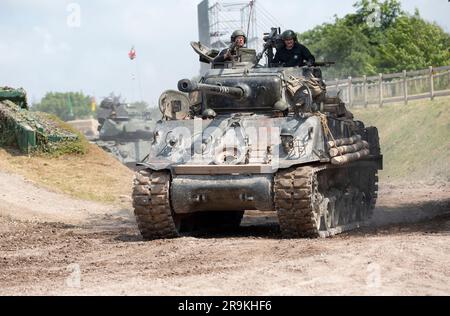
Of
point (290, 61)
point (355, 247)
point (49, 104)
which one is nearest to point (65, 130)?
point (290, 61)

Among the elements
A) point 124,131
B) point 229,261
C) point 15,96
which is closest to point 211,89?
point 229,261

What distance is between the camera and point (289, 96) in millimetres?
15852

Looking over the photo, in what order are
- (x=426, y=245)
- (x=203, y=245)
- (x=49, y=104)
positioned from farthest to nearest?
(x=49, y=104) → (x=203, y=245) → (x=426, y=245)

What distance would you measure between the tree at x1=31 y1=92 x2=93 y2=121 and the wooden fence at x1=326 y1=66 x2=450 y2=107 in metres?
78.2

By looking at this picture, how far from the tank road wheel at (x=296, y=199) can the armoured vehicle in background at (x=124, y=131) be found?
711 inches

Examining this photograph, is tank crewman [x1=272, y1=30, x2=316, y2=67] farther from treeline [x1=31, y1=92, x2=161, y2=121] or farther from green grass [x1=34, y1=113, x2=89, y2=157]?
treeline [x1=31, y1=92, x2=161, y2=121]

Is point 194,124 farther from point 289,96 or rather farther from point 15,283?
point 15,283

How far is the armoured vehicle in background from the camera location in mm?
32438

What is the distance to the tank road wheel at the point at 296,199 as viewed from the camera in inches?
536

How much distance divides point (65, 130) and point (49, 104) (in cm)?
9204

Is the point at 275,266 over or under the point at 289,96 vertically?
under

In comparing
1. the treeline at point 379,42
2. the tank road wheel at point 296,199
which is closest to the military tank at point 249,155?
the tank road wheel at point 296,199

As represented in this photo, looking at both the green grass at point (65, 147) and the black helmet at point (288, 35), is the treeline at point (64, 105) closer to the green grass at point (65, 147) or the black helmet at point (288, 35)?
the green grass at point (65, 147)

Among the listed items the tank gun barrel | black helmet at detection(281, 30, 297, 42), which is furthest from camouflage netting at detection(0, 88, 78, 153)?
the tank gun barrel
